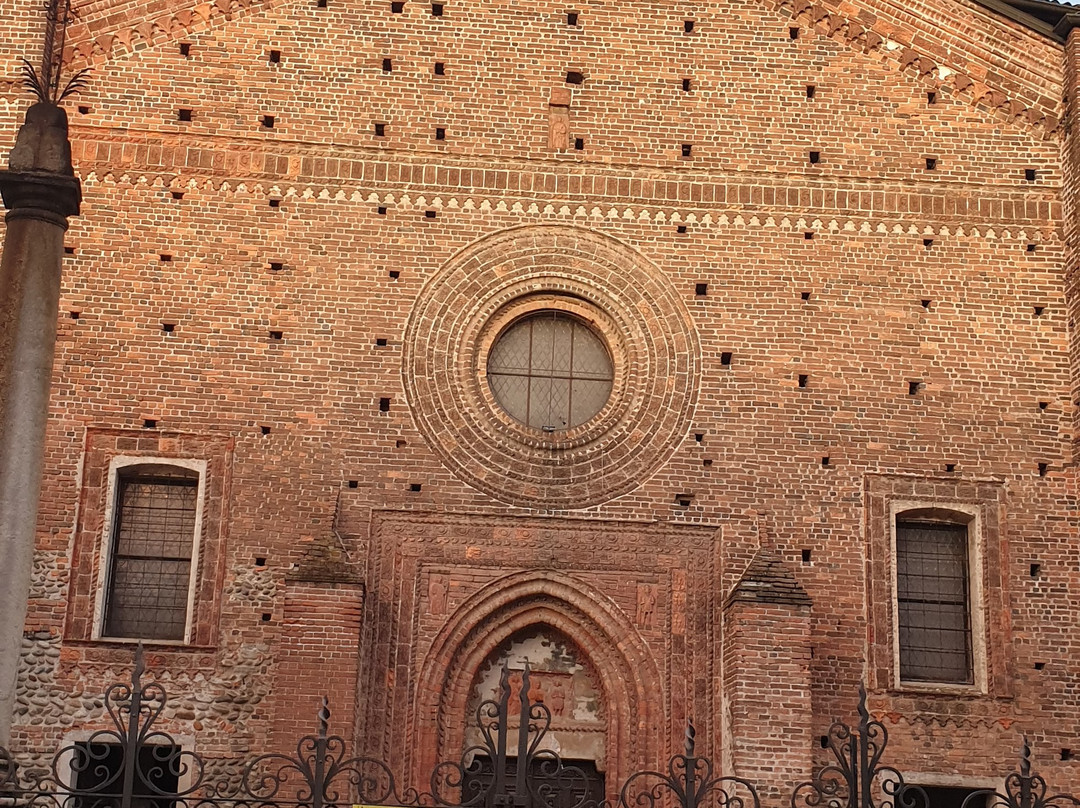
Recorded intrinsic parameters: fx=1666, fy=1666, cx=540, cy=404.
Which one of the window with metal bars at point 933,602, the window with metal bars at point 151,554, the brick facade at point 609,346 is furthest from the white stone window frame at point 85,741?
the window with metal bars at point 933,602

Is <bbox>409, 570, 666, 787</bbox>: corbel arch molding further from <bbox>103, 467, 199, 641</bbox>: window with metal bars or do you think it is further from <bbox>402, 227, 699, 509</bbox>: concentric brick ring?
<bbox>103, 467, 199, 641</bbox>: window with metal bars

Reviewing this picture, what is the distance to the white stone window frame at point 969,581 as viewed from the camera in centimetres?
1658

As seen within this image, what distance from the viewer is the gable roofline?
18.3m

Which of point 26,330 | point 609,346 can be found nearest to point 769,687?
point 609,346

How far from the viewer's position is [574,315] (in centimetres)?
1769

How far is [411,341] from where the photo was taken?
17281 millimetres

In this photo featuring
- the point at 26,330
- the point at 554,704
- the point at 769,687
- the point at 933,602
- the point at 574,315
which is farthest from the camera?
the point at 574,315

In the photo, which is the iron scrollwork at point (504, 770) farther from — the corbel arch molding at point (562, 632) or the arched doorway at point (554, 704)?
the corbel arch molding at point (562, 632)

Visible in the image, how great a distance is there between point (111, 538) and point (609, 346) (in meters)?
5.45

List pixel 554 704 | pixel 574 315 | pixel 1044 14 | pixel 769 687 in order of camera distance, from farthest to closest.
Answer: pixel 1044 14
pixel 574 315
pixel 554 704
pixel 769 687

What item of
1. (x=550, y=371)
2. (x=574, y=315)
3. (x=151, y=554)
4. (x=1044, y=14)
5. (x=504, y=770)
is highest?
(x=1044, y=14)

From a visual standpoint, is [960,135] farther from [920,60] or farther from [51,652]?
[51,652]

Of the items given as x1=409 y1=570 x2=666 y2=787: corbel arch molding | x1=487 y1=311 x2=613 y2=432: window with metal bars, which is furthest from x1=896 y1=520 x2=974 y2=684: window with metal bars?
x1=487 y1=311 x2=613 y2=432: window with metal bars

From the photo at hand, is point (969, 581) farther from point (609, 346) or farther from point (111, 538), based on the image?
point (111, 538)
